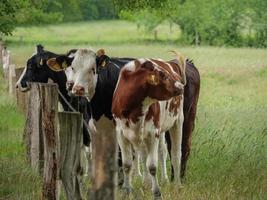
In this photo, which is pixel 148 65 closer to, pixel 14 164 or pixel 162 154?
pixel 162 154

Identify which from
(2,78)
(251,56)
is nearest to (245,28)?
(251,56)

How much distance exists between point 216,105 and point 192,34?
47.6 meters

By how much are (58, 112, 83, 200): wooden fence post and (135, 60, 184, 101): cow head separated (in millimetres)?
1781

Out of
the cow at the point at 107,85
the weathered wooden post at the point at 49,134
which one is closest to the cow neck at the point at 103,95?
the cow at the point at 107,85

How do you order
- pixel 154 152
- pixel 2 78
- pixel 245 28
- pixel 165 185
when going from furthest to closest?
1. pixel 245 28
2. pixel 2 78
3. pixel 165 185
4. pixel 154 152

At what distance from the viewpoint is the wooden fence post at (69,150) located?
669 cm

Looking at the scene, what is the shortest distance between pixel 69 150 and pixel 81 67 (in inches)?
93.8

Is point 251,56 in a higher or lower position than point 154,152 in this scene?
lower

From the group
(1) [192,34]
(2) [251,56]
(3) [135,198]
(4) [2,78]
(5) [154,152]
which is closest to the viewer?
(3) [135,198]

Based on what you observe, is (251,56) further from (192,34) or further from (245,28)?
(192,34)

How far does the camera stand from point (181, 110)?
9.96m

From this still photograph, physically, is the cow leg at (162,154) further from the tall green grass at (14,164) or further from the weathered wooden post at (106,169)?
the weathered wooden post at (106,169)

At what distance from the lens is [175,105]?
31.5ft

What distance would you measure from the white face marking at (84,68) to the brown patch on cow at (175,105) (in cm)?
106
